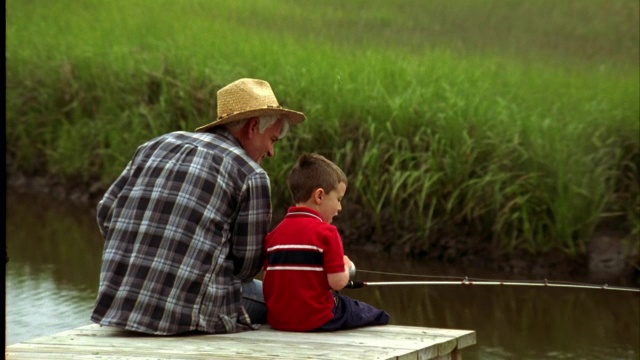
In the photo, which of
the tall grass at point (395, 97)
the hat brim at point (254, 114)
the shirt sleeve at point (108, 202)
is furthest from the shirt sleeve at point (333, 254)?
the tall grass at point (395, 97)

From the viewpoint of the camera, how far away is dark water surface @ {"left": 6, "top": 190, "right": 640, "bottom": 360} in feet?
17.2

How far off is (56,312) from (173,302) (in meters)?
2.20

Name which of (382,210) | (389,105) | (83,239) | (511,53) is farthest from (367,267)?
(511,53)

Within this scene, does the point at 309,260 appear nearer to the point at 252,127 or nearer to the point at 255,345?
the point at 255,345

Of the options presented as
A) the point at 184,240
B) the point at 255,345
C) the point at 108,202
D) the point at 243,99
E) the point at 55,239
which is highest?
the point at 243,99

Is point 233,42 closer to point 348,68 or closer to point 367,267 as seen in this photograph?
point 348,68

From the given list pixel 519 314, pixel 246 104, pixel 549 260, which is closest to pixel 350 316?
pixel 246 104

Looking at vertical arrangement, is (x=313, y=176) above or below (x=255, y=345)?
above

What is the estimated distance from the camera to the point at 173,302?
354 centimetres

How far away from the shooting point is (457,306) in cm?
594

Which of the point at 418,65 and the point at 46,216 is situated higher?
the point at 418,65

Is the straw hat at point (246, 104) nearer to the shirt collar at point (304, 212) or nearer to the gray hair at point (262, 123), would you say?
the gray hair at point (262, 123)

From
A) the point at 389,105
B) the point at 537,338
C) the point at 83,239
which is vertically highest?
the point at 389,105

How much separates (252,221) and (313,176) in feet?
0.61
